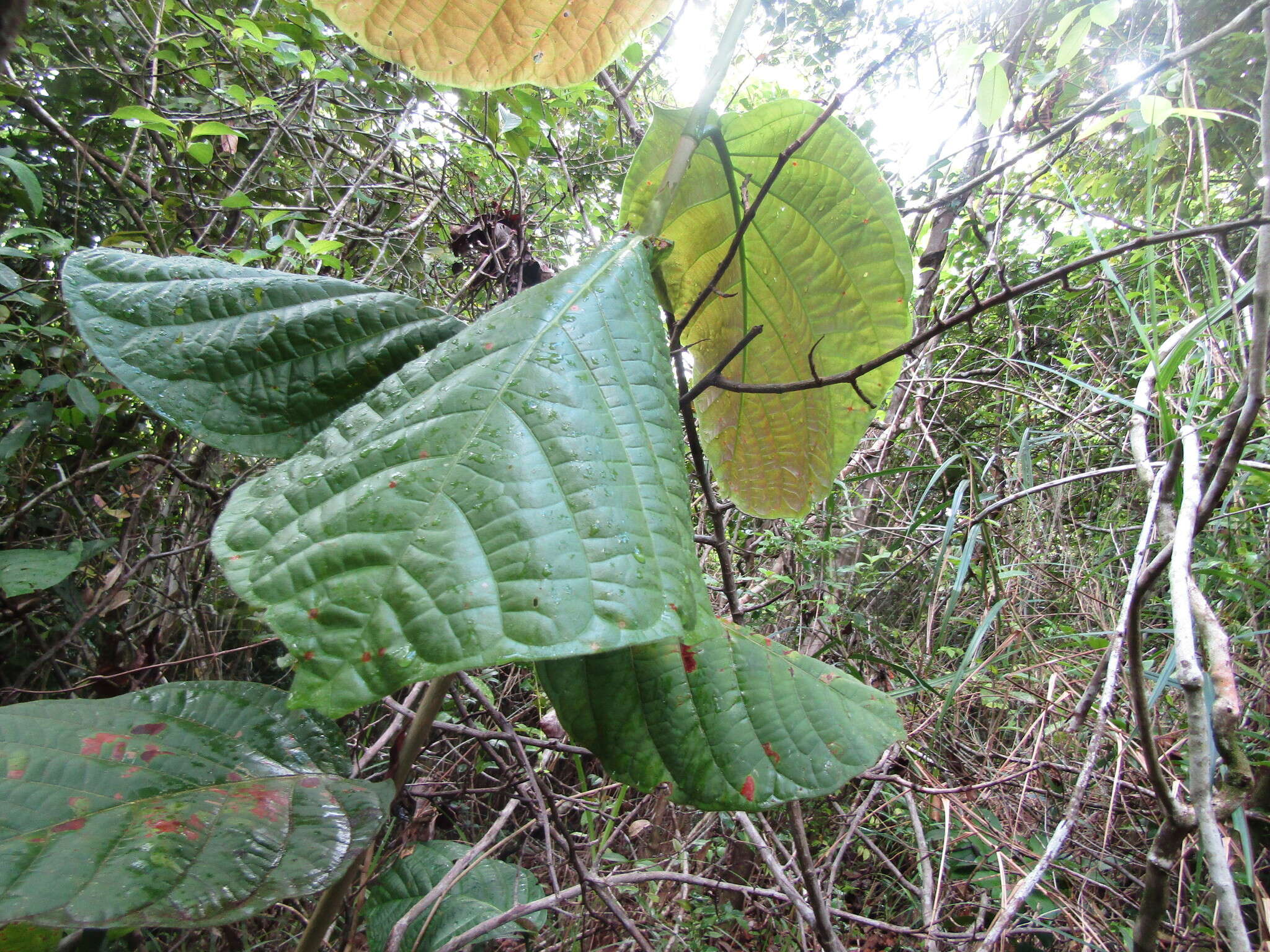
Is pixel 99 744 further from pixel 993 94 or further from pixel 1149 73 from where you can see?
pixel 1149 73

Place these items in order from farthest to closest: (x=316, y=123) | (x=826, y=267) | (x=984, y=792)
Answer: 1. (x=316, y=123)
2. (x=984, y=792)
3. (x=826, y=267)

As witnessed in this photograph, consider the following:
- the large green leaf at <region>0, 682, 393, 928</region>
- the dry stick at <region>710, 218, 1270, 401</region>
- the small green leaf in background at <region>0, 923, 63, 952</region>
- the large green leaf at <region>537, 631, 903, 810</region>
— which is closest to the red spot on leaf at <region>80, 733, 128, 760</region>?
the large green leaf at <region>0, 682, 393, 928</region>

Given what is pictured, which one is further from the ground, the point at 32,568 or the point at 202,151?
the point at 202,151

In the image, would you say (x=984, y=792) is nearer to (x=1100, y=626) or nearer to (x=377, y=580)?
(x=1100, y=626)

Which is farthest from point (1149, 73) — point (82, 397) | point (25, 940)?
point (82, 397)

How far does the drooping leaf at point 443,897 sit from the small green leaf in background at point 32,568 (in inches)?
37.2

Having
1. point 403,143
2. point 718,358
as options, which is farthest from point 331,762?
point 403,143

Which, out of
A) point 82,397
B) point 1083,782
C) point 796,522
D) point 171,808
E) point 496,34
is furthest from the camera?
point 796,522

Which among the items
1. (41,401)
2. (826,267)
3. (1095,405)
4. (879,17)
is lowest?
(41,401)

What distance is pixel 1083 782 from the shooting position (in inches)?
35.8

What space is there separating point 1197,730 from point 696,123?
0.80 m

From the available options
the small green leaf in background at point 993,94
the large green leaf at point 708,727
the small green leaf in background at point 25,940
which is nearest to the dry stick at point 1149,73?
the small green leaf in background at point 993,94

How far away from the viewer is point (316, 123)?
2074 millimetres

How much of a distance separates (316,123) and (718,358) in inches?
77.6
